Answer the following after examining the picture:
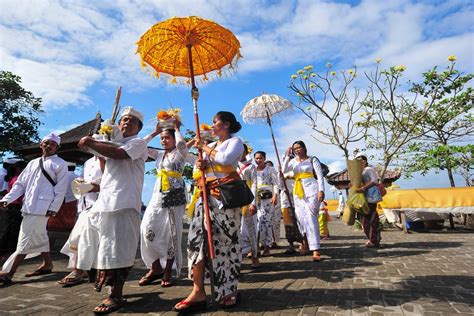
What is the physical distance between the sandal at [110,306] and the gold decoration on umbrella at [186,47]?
2.70 m

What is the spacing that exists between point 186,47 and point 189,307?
291cm

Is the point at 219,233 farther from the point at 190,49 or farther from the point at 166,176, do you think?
the point at 190,49

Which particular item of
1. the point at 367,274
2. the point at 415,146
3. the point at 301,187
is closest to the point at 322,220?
the point at 301,187

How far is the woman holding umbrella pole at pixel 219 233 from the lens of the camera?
10.2 feet

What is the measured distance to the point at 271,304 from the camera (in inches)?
125

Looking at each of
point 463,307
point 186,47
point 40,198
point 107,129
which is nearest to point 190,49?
point 186,47

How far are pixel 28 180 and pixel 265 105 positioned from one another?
4654mm

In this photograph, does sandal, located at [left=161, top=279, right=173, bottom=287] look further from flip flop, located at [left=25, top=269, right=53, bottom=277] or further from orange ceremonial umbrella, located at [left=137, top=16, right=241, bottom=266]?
flip flop, located at [left=25, top=269, right=53, bottom=277]

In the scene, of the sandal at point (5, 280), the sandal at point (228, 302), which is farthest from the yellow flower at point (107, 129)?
the sandal at point (5, 280)

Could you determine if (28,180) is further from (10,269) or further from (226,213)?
(226,213)

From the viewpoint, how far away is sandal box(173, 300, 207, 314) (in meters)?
2.91

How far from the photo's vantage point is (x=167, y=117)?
3879 millimetres

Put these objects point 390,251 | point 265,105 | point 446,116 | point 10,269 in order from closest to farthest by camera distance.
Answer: point 10,269 → point 390,251 → point 265,105 → point 446,116

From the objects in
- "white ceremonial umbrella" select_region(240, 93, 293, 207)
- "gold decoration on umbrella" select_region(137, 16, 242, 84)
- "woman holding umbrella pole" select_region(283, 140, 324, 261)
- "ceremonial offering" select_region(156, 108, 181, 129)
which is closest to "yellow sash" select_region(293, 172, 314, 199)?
"woman holding umbrella pole" select_region(283, 140, 324, 261)
